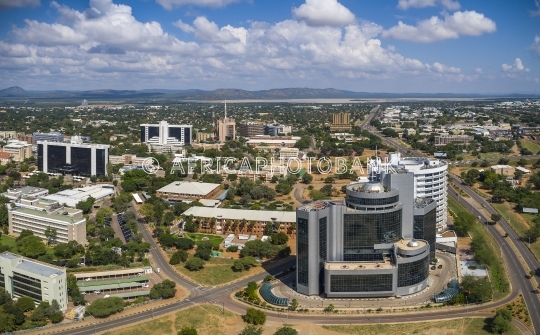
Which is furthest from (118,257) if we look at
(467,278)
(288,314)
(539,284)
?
(539,284)

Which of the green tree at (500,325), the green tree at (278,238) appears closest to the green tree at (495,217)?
the green tree at (278,238)

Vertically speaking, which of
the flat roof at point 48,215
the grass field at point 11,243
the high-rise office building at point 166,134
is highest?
the high-rise office building at point 166,134

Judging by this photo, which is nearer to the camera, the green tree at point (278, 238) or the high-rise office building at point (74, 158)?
the green tree at point (278, 238)

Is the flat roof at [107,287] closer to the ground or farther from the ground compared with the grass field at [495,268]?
closer to the ground

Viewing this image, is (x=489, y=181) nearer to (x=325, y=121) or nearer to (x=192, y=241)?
(x=192, y=241)

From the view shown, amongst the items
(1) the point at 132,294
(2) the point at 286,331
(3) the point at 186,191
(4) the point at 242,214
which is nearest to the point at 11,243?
(1) the point at 132,294

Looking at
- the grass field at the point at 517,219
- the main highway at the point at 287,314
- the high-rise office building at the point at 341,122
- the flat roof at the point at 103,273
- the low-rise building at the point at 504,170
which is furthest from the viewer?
the high-rise office building at the point at 341,122

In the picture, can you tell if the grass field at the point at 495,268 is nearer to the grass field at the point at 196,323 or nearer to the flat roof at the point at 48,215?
the grass field at the point at 196,323

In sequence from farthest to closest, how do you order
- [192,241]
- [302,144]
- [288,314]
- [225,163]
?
[302,144]
[225,163]
[192,241]
[288,314]
